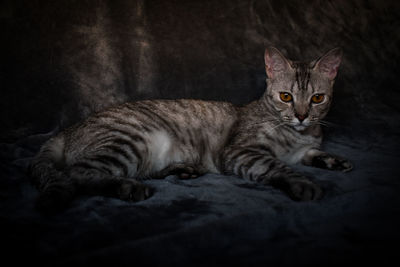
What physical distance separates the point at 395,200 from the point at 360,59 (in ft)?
6.39

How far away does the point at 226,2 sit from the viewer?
303 cm

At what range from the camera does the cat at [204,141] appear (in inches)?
65.3

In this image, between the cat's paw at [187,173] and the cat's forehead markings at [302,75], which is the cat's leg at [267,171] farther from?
the cat's forehead markings at [302,75]

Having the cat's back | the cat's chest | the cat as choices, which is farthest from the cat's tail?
the cat's chest

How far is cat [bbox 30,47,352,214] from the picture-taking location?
166 centimetres

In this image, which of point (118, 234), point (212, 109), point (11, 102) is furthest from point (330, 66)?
point (11, 102)

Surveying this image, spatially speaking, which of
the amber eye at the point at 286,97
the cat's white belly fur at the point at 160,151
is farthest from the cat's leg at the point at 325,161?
the cat's white belly fur at the point at 160,151

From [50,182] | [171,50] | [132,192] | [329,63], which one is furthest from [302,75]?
[50,182]

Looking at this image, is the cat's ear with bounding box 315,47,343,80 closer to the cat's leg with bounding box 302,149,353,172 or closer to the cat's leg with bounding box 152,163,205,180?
the cat's leg with bounding box 302,149,353,172

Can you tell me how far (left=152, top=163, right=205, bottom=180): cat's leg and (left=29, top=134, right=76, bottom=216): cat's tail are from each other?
692 millimetres

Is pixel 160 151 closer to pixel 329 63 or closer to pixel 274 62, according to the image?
pixel 274 62

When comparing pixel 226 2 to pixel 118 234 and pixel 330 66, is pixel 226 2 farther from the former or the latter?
pixel 118 234

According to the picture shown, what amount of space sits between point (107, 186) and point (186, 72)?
1.68 metres

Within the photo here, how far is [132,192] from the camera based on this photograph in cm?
158
